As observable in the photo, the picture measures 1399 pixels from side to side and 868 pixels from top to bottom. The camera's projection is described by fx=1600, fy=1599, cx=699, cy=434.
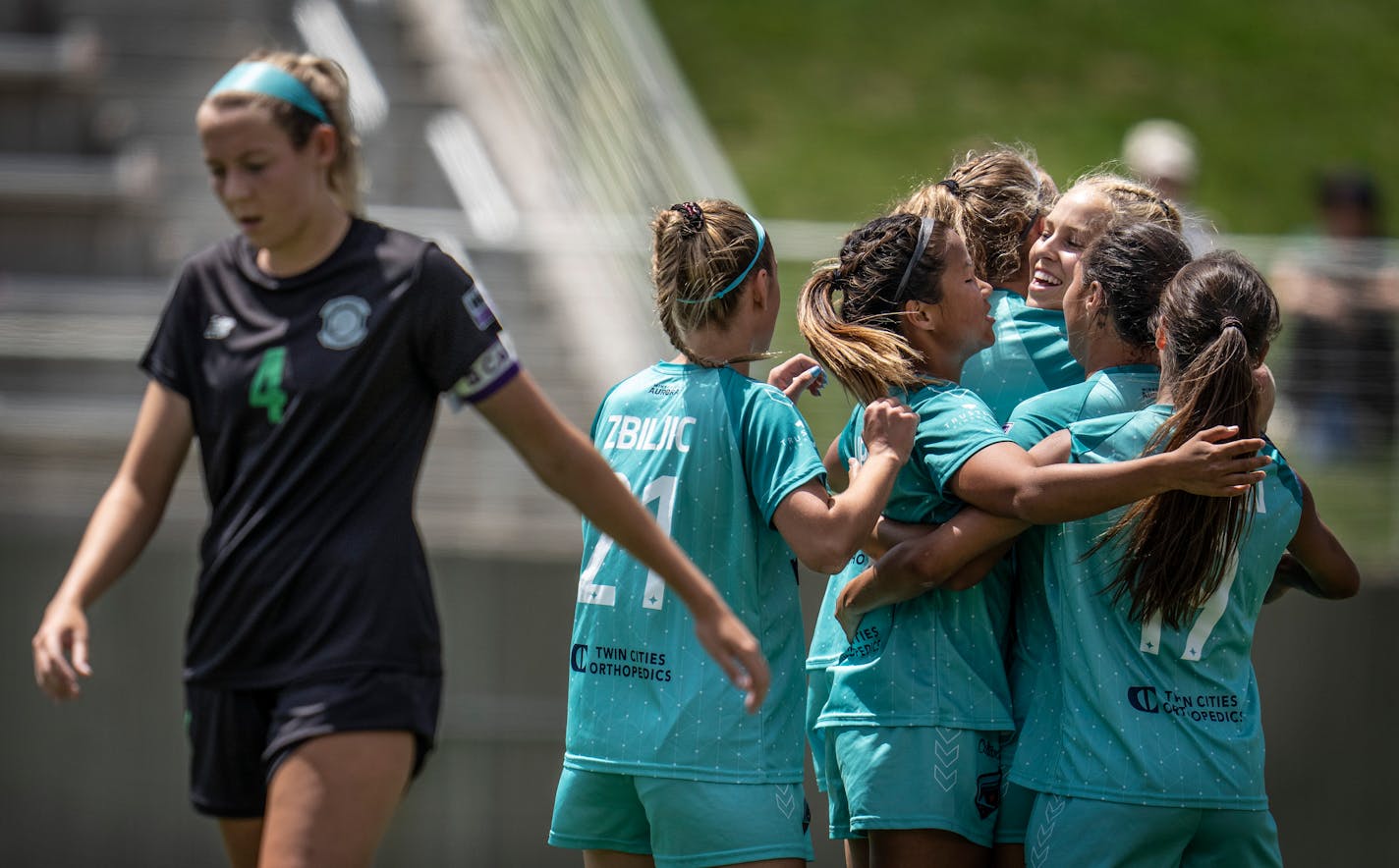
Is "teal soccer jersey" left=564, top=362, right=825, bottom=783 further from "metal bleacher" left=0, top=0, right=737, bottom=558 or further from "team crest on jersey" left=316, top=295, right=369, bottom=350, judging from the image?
"metal bleacher" left=0, top=0, right=737, bottom=558

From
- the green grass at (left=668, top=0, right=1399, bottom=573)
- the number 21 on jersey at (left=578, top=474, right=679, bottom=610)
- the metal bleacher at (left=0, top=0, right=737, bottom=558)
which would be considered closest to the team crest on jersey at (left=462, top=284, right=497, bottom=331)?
the number 21 on jersey at (left=578, top=474, right=679, bottom=610)

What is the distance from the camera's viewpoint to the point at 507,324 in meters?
7.98

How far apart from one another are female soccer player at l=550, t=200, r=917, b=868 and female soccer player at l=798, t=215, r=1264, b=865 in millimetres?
149

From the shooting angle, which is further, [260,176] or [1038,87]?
[1038,87]

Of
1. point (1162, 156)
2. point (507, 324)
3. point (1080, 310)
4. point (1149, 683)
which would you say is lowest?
point (1149, 683)

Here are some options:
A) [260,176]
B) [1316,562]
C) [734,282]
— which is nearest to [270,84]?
[260,176]

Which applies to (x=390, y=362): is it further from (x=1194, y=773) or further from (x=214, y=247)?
(x=1194, y=773)

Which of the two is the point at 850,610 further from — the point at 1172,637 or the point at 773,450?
the point at 1172,637

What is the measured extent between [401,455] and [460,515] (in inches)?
163

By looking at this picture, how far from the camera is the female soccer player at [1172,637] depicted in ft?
10.5

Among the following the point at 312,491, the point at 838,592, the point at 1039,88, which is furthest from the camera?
the point at 1039,88

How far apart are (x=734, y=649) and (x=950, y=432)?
0.84m

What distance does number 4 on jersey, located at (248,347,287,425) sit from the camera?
2975 mm

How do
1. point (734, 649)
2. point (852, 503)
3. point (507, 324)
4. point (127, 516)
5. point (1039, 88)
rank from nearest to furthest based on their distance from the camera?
point (734, 649)
point (127, 516)
point (852, 503)
point (507, 324)
point (1039, 88)
